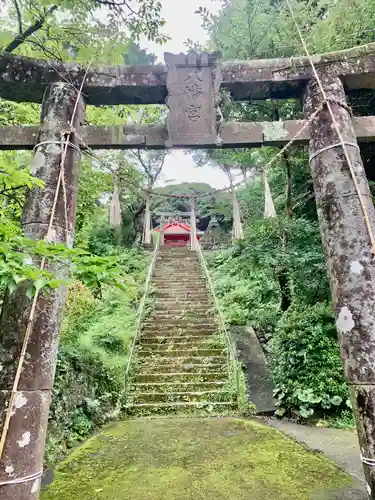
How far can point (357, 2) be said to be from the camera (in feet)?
14.8

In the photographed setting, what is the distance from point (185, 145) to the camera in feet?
10.6

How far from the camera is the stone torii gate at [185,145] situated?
2383mm

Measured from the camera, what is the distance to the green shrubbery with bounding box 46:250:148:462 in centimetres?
429

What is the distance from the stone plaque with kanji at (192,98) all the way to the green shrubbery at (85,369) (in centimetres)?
132

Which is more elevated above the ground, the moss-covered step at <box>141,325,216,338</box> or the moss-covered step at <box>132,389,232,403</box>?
the moss-covered step at <box>141,325,216,338</box>

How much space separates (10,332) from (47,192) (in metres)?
1.14

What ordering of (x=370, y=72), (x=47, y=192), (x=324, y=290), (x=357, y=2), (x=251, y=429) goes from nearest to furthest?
(x=47, y=192)
(x=370, y=72)
(x=357, y=2)
(x=251, y=429)
(x=324, y=290)

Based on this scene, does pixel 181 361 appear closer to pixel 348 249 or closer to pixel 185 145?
pixel 185 145

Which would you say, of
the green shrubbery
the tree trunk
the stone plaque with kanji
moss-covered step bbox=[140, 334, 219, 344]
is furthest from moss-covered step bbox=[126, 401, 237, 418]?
the stone plaque with kanji

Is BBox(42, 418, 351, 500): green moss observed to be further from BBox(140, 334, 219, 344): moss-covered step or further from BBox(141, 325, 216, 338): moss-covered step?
BBox(141, 325, 216, 338): moss-covered step

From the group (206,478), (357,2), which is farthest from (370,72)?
(206,478)

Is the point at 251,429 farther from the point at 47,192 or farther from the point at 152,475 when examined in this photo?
the point at 47,192

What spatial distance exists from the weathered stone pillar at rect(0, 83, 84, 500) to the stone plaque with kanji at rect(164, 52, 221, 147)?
890 millimetres

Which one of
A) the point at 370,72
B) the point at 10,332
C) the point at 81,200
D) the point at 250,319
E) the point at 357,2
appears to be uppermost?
the point at 357,2
